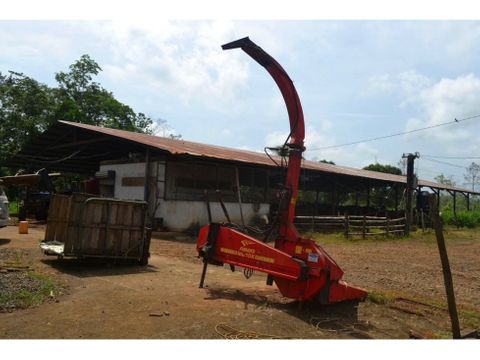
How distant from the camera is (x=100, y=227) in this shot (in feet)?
29.2

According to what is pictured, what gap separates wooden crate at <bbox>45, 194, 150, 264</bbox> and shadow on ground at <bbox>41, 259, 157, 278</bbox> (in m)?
0.23

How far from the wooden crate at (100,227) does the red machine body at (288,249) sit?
8.40 ft

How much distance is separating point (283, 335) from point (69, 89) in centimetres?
3896

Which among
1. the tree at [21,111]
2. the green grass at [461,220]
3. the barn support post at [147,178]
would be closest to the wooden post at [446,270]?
the barn support post at [147,178]

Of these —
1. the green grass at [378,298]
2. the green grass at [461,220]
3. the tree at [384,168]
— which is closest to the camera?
the green grass at [378,298]

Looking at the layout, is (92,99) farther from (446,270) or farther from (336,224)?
(446,270)

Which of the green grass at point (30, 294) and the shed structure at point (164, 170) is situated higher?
the shed structure at point (164, 170)

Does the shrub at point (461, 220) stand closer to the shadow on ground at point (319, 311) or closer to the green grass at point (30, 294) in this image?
the shadow on ground at point (319, 311)

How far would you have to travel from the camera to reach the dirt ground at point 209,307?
5094 mm

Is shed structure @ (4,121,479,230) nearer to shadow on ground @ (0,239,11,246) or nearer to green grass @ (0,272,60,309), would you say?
shadow on ground @ (0,239,11,246)

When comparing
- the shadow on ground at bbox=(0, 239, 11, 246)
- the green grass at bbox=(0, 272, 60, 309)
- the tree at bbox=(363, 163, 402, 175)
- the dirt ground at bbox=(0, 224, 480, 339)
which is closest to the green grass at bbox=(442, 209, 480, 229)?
the tree at bbox=(363, 163, 402, 175)

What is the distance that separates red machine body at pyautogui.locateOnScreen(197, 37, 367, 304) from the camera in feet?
19.8

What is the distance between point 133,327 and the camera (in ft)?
16.7

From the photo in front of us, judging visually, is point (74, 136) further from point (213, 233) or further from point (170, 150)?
point (213, 233)
